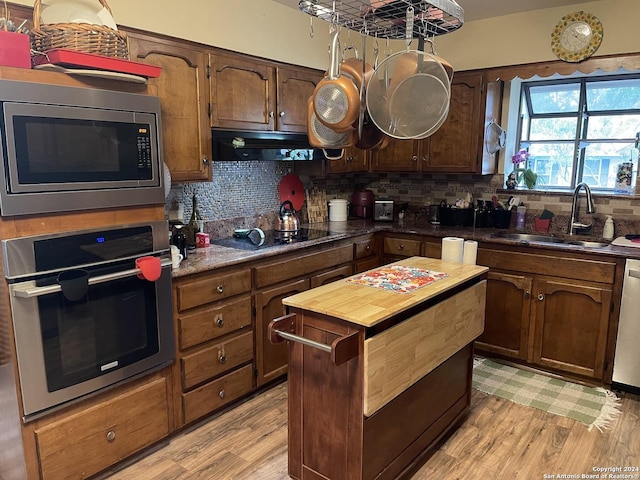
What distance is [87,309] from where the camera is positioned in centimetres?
204

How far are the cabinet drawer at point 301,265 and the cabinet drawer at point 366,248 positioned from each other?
9 cm

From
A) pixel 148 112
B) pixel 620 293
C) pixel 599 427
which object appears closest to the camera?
pixel 148 112

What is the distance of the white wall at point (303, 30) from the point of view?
2.68 m

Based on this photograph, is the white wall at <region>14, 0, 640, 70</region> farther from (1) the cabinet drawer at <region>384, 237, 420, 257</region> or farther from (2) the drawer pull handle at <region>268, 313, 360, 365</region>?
(2) the drawer pull handle at <region>268, 313, 360, 365</region>

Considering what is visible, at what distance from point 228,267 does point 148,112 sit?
951mm

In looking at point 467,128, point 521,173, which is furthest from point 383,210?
point 521,173

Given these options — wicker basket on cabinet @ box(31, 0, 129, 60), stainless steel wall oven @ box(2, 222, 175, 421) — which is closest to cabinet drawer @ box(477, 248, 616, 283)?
stainless steel wall oven @ box(2, 222, 175, 421)

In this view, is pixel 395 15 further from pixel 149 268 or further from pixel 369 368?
pixel 149 268

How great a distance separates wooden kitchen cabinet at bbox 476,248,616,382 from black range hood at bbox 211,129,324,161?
5.15ft

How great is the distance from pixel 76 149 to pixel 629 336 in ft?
10.9

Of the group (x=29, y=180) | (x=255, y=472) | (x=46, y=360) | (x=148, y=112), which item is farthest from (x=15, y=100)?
(x=255, y=472)

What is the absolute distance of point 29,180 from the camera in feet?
5.97

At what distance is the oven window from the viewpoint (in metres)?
1.93

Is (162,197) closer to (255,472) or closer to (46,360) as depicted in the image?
(46,360)
